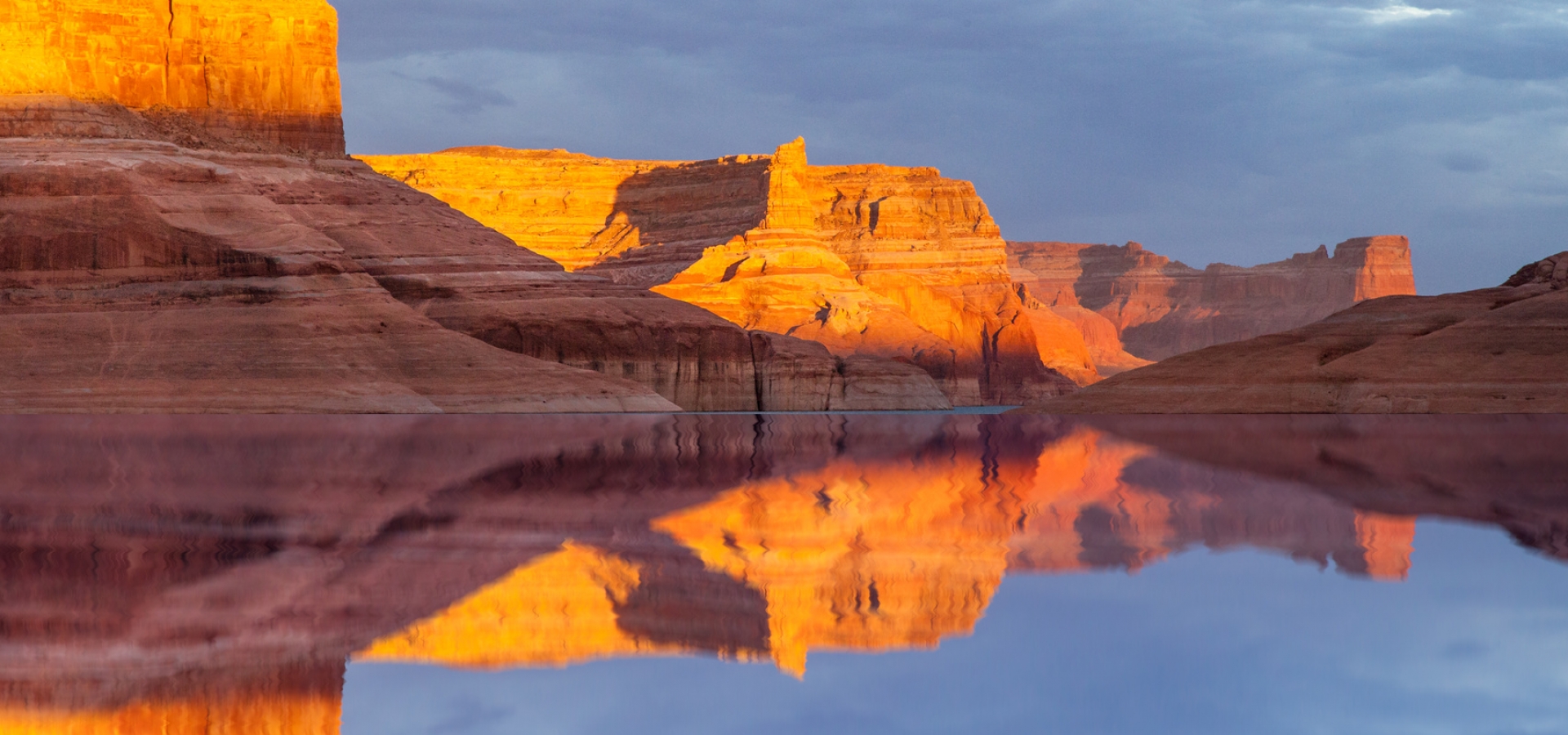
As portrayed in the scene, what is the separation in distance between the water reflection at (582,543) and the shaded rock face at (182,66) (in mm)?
52724

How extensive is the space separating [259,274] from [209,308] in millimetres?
2925

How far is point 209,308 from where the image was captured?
2251 inches

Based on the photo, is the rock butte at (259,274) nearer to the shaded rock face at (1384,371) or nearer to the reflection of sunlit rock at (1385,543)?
the shaded rock face at (1384,371)

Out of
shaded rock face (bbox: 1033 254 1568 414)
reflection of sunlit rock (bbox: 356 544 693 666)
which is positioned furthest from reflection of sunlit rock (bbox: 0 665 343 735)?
shaded rock face (bbox: 1033 254 1568 414)

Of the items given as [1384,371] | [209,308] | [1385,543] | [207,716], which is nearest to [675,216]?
[209,308]

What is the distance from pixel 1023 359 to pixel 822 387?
53.0 meters

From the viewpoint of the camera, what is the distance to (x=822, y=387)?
88.8m

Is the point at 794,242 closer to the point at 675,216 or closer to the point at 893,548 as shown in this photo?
the point at 675,216

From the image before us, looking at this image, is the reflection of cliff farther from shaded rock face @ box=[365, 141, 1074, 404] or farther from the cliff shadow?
the cliff shadow

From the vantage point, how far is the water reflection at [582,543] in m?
8.02

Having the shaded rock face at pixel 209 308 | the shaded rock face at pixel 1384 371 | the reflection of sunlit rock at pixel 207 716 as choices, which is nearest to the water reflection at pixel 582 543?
the reflection of sunlit rock at pixel 207 716

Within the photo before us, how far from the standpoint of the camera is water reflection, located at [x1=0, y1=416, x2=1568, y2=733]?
8.02 metres

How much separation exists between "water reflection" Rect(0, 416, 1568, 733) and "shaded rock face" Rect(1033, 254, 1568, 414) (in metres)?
16.6

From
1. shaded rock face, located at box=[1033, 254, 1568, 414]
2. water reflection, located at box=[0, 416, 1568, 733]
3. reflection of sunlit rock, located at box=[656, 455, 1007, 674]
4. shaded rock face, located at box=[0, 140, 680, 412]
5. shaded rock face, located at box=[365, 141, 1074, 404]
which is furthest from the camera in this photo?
shaded rock face, located at box=[365, 141, 1074, 404]
